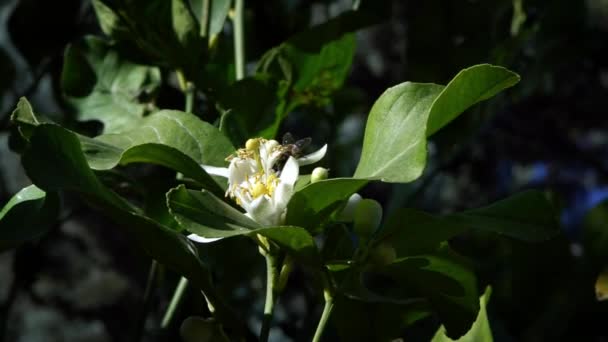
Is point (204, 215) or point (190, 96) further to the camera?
point (190, 96)

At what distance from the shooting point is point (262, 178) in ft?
2.20

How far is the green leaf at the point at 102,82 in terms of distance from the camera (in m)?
0.91

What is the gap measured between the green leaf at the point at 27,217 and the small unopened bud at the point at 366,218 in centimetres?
21

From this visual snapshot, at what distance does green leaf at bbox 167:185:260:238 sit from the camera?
0.52m

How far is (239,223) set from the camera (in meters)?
0.55

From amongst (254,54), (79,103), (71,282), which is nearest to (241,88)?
(79,103)

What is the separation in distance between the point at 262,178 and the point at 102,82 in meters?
0.34

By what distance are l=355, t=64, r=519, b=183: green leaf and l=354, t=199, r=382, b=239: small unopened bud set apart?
32 millimetres

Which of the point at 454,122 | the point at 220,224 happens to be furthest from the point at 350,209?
the point at 454,122

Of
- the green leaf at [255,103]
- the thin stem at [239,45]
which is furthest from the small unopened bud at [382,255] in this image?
the thin stem at [239,45]

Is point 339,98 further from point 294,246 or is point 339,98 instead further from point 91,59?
point 294,246

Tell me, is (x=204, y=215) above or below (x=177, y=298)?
above

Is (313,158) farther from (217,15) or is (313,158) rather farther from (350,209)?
Result: (217,15)

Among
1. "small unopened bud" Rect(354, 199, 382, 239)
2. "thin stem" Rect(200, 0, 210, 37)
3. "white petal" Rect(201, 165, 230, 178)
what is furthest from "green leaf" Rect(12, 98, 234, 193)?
"thin stem" Rect(200, 0, 210, 37)
